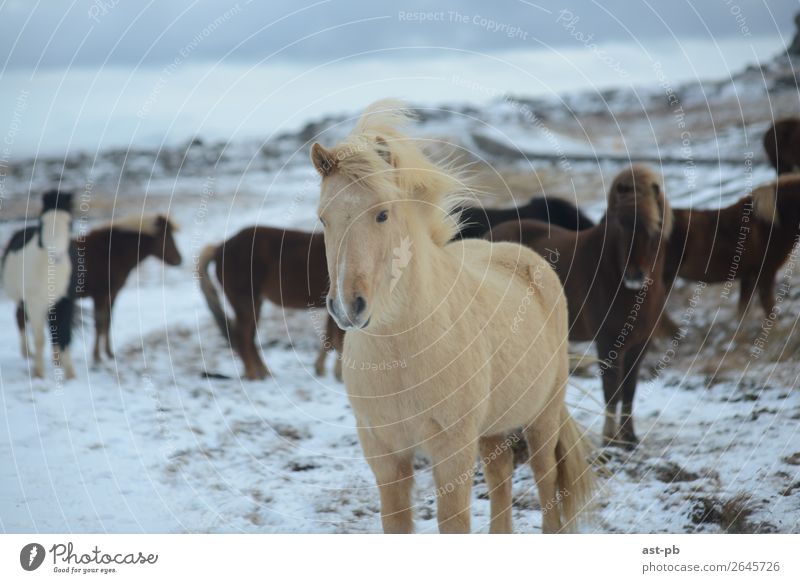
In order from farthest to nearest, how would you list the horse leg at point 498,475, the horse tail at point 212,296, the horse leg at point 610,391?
the horse tail at point 212,296 → the horse leg at point 610,391 → the horse leg at point 498,475

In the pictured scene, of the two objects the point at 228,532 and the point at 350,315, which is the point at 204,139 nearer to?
the point at 228,532

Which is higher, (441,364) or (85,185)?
(85,185)

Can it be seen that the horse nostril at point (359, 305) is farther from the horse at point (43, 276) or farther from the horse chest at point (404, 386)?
the horse at point (43, 276)

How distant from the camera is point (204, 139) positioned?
344 cm

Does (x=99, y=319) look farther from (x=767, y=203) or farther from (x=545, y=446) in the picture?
(x=767, y=203)

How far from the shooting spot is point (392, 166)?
204 cm

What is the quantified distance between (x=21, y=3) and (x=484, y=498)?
101 inches

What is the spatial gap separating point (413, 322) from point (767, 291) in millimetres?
1944

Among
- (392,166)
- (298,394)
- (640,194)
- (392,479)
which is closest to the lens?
(392,166)

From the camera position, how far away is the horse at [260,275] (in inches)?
144

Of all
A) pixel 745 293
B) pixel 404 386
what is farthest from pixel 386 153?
pixel 745 293

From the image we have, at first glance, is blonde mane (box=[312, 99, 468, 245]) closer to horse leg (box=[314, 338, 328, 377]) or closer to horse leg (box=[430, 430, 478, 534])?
horse leg (box=[430, 430, 478, 534])

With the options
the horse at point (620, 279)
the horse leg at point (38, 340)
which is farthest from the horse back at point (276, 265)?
the horse at point (620, 279)
